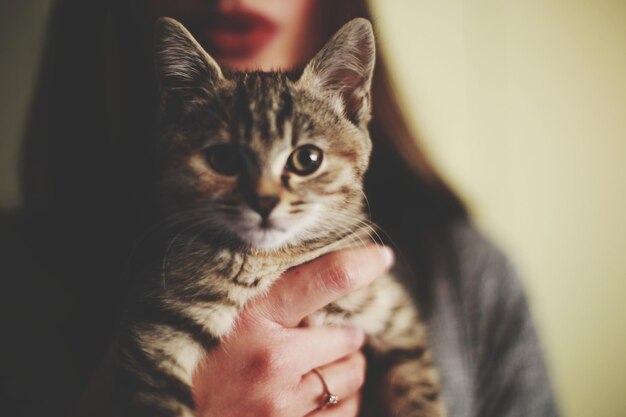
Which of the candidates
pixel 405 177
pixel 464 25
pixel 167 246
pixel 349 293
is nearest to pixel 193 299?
pixel 167 246

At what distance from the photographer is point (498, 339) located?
704 mm

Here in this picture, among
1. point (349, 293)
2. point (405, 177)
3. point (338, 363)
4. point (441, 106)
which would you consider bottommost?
point (338, 363)

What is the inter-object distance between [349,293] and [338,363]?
0.34 ft

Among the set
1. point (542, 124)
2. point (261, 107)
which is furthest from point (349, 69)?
point (542, 124)

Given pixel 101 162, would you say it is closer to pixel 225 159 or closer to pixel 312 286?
pixel 225 159

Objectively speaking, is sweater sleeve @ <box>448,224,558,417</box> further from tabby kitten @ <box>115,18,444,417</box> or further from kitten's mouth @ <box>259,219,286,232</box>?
kitten's mouth @ <box>259,219,286,232</box>

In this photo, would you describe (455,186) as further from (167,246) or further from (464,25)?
(167,246)

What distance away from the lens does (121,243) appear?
0.56 m

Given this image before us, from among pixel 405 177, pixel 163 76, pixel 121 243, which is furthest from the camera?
pixel 405 177

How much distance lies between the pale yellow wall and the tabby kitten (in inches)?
6.1

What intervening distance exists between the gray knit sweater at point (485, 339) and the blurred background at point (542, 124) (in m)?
0.04

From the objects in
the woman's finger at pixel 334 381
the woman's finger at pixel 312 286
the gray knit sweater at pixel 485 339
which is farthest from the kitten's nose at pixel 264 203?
the gray knit sweater at pixel 485 339

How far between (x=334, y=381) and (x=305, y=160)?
0.29 m

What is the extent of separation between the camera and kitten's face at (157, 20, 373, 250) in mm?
425
